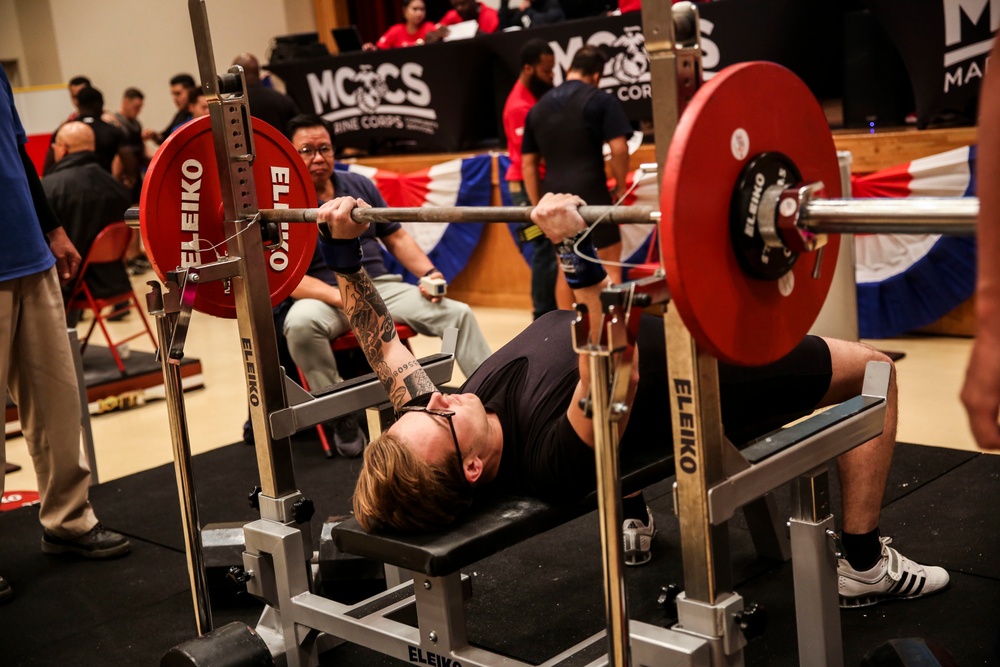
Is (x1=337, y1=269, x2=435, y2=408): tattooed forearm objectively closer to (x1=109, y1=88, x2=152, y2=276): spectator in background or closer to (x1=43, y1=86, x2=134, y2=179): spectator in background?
(x1=43, y1=86, x2=134, y2=179): spectator in background

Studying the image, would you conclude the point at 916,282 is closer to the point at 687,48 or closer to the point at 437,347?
the point at 437,347

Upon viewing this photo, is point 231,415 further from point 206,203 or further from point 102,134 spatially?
point 102,134

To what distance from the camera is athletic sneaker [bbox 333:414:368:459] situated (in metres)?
3.86

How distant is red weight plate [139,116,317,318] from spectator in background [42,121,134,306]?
3.06 m

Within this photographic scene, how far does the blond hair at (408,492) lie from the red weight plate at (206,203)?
2.05 ft

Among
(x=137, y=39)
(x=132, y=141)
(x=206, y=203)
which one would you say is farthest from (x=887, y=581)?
(x=137, y=39)

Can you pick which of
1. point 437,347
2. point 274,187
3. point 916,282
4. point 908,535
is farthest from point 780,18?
point 274,187

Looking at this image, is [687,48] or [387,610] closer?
[687,48]

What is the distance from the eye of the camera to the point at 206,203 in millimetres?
2340

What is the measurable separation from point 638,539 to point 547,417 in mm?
805

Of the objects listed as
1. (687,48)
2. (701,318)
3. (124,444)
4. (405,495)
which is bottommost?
(124,444)

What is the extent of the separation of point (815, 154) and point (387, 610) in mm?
1285

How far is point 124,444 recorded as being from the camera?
177 inches

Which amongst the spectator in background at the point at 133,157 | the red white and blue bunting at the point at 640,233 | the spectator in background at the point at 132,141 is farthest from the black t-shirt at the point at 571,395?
the spectator in background at the point at 133,157
